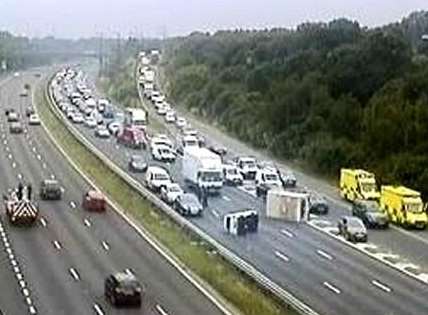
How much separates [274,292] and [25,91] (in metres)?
128

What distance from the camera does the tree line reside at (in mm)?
76125

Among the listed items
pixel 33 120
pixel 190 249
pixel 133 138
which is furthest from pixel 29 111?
pixel 190 249

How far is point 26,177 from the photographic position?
71.1 m

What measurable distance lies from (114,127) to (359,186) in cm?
4503

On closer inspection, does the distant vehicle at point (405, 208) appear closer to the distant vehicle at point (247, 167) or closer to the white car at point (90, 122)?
the distant vehicle at point (247, 167)

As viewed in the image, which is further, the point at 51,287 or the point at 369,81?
the point at 369,81

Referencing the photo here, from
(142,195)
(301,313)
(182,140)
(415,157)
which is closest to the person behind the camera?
(301,313)

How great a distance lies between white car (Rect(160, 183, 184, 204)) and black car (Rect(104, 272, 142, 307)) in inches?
871

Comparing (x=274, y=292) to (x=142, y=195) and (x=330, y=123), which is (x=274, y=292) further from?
(x=330, y=123)

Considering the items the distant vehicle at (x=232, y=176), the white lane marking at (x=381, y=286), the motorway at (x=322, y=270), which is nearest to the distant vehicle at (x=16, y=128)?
the distant vehicle at (x=232, y=176)

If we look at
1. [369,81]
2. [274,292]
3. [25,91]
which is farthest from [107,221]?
[25,91]

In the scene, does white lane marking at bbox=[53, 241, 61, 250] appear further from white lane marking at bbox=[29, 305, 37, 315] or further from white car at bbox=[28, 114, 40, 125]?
white car at bbox=[28, 114, 40, 125]

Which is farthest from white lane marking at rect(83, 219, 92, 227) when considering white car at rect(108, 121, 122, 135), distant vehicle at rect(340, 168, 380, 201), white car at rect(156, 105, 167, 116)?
white car at rect(156, 105, 167, 116)

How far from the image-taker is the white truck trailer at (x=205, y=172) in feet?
219
